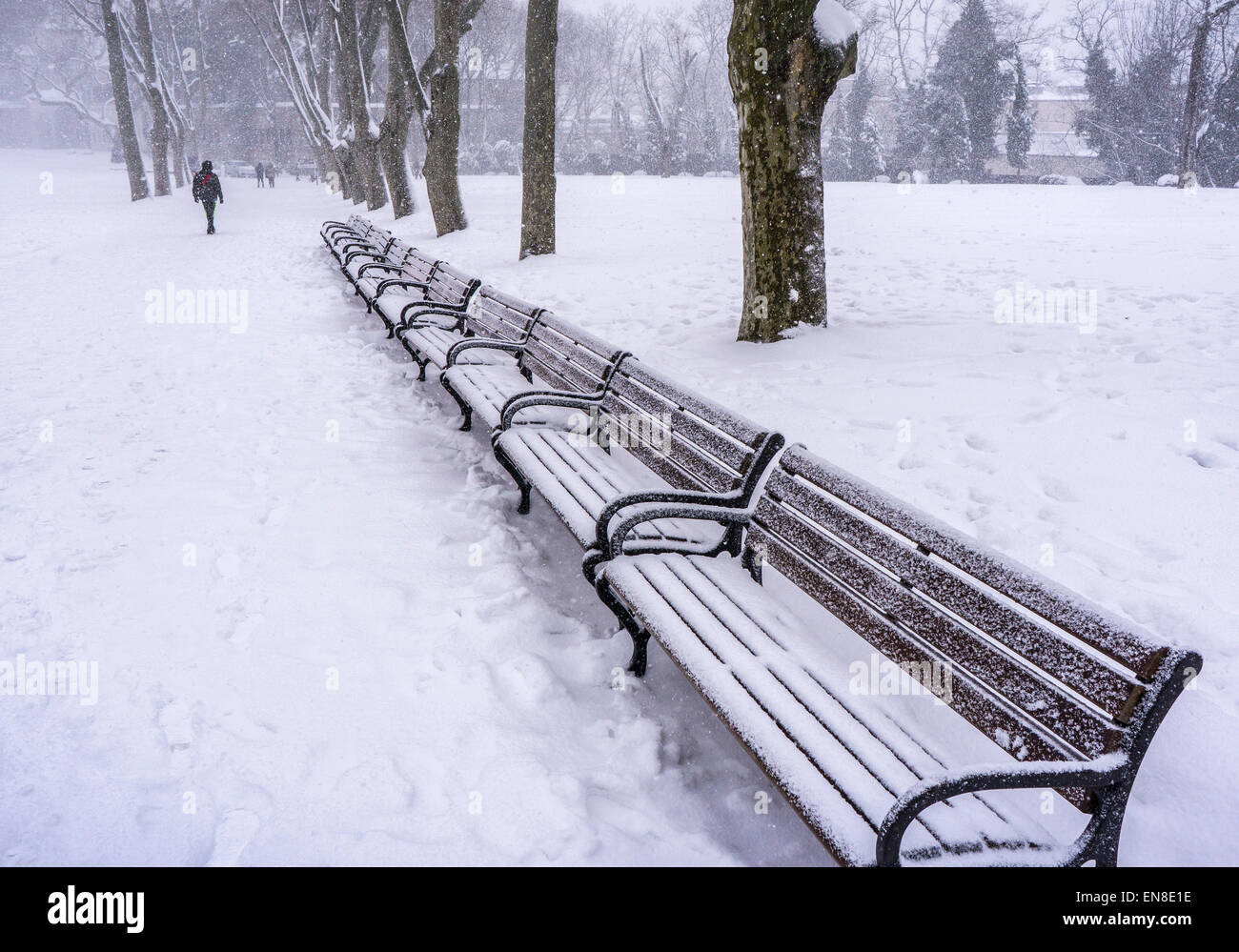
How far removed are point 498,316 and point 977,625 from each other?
5.48 meters

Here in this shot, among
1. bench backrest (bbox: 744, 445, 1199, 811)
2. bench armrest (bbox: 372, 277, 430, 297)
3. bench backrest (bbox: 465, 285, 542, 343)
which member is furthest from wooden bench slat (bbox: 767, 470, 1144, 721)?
bench armrest (bbox: 372, 277, 430, 297)

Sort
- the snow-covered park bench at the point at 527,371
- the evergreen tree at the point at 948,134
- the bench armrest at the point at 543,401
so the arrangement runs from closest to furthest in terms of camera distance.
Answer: the bench armrest at the point at 543,401 → the snow-covered park bench at the point at 527,371 → the evergreen tree at the point at 948,134

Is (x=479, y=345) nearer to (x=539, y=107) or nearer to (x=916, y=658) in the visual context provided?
(x=916, y=658)

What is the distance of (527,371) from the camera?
20.2ft

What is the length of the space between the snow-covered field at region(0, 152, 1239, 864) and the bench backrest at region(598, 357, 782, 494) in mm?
633

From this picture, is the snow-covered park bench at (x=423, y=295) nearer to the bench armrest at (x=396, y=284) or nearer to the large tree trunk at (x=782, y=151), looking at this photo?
the bench armrest at (x=396, y=284)

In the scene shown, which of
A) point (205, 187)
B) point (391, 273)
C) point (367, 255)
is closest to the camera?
point (391, 273)

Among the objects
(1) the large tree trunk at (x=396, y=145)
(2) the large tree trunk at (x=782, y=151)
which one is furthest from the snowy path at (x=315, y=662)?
(1) the large tree trunk at (x=396, y=145)

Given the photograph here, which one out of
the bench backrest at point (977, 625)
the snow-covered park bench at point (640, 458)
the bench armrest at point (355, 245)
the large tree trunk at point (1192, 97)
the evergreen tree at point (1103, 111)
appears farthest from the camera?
the evergreen tree at point (1103, 111)

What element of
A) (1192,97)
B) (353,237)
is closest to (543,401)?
(353,237)

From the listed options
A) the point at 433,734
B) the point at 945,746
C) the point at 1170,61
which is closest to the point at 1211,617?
the point at 945,746

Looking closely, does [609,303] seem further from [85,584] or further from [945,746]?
[945,746]

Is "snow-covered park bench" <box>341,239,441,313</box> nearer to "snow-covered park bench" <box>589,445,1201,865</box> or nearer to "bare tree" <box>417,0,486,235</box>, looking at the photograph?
"bare tree" <box>417,0,486,235</box>

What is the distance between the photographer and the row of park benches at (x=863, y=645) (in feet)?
5.84
